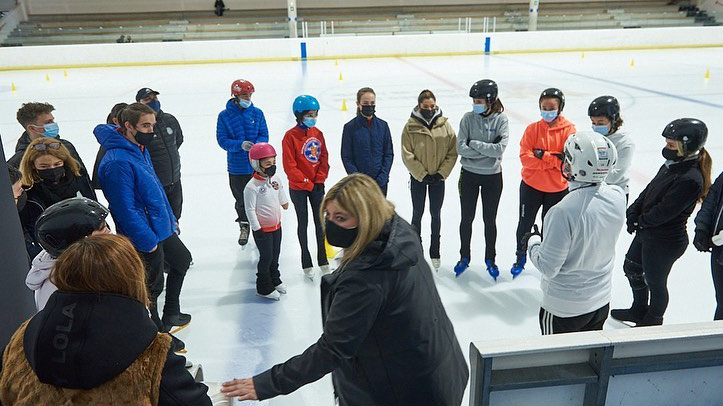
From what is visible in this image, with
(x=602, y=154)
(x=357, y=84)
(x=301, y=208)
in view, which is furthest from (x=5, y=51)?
(x=602, y=154)

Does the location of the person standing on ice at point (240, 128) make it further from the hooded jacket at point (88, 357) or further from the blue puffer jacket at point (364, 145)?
the hooded jacket at point (88, 357)

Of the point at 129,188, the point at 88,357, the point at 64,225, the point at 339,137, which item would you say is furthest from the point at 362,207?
the point at 339,137

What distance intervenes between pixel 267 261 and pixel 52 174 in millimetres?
1501

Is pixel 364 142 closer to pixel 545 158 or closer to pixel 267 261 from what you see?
pixel 267 261

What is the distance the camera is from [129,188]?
2773mm

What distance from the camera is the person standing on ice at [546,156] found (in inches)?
145

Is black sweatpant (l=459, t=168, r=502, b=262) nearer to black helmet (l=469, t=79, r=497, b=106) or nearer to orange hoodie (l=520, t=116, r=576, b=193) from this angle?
orange hoodie (l=520, t=116, r=576, b=193)

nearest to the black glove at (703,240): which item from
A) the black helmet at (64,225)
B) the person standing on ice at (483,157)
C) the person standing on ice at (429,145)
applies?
the person standing on ice at (483,157)

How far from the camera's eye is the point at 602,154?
7.05 feet

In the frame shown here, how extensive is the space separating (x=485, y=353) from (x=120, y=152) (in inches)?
89.6

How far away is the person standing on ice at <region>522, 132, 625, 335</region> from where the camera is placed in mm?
2166

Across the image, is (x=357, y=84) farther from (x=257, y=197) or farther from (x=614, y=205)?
(x=614, y=205)

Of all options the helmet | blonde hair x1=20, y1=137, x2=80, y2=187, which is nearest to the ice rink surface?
the helmet

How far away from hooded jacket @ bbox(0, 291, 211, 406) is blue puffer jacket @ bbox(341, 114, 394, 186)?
116 inches
